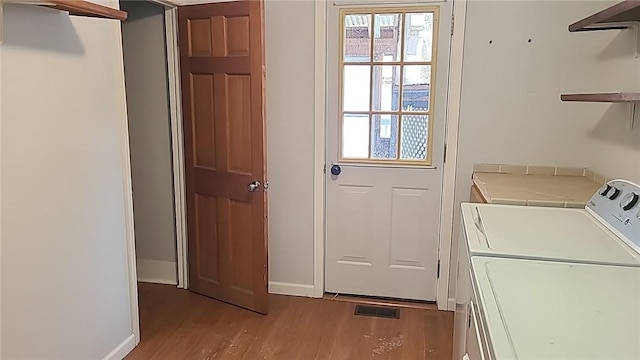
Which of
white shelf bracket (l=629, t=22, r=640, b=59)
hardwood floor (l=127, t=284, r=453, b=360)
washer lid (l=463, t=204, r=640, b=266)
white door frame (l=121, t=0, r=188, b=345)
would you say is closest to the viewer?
washer lid (l=463, t=204, r=640, b=266)

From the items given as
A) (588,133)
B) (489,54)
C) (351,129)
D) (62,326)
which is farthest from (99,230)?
(588,133)

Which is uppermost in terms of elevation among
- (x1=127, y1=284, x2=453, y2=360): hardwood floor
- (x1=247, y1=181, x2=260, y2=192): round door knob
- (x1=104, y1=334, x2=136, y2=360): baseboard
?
(x1=247, y1=181, x2=260, y2=192): round door knob

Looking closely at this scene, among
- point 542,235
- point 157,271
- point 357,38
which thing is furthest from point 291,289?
point 542,235

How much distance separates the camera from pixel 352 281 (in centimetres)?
334

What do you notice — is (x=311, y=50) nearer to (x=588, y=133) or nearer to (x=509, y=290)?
(x=588, y=133)

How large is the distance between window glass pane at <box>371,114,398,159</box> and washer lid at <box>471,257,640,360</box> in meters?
1.63

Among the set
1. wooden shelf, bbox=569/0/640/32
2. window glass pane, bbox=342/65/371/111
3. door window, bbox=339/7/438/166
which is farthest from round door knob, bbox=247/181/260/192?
wooden shelf, bbox=569/0/640/32

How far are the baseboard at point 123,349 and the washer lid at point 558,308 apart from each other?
6.32 ft

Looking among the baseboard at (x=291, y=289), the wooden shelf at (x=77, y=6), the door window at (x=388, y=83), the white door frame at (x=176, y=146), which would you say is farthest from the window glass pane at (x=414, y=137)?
the wooden shelf at (x=77, y=6)

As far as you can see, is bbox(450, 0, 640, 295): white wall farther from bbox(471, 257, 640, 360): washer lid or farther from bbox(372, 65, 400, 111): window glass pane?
bbox(471, 257, 640, 360): washer lid

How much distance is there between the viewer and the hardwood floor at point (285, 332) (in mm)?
2641

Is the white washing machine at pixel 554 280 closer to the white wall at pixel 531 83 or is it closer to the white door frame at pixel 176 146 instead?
the white wall at pixel 531 83

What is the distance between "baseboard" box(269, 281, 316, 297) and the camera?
337 centimetres

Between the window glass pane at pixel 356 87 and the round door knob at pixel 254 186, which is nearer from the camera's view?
the round door knob at pixel 254 186
